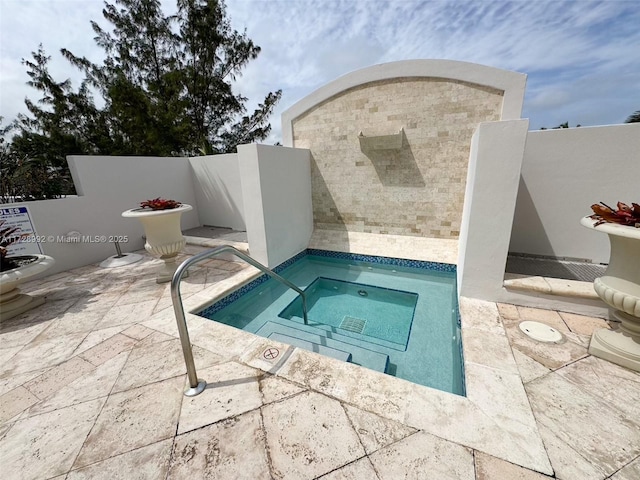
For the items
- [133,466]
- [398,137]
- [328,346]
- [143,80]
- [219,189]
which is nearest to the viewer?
[133,466]

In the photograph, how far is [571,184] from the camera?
404 cm

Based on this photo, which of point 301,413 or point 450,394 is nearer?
point 301,413

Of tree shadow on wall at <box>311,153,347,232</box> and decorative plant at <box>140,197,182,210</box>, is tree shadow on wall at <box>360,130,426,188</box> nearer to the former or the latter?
tree shadow on wall at <box>311,153,347,232</box>

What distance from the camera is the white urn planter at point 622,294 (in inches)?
75.0

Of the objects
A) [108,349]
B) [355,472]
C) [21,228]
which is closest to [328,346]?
[355,472]

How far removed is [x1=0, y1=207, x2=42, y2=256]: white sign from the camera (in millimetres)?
4113

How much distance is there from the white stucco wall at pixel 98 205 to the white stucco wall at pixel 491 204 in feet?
22.8

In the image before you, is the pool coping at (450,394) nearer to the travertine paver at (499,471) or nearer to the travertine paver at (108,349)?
the travertine paver at (499,471)

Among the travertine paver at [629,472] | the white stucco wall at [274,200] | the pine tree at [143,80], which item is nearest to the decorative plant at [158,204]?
the white stucco wall at [274,200]

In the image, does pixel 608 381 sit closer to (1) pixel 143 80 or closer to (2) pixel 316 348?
(2) pixel 316 348

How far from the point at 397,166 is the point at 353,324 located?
3.73 m

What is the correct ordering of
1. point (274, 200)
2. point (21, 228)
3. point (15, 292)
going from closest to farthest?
point (15, 292) < point (21, 228) < point (274, 200)

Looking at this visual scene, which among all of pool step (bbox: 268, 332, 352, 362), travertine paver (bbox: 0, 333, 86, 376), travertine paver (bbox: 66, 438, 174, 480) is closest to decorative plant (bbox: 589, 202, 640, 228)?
pool step (bbox: 268, 332, 352, 362)

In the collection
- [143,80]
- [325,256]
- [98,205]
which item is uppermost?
[143,80]
